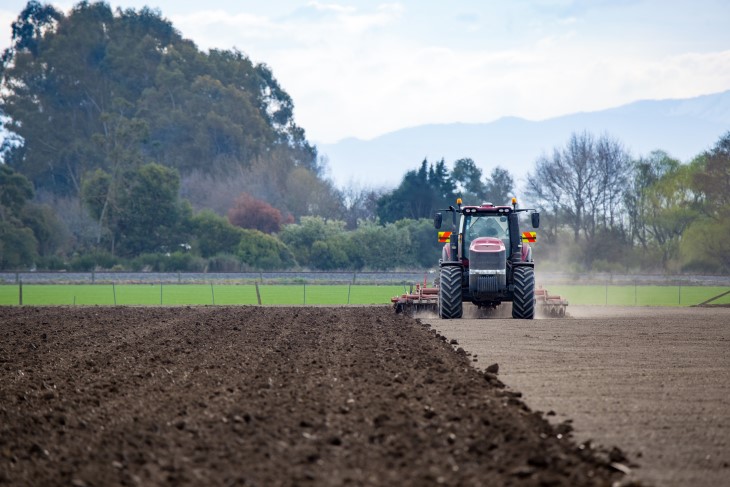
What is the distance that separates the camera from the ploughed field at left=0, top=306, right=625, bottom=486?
27.0 ft

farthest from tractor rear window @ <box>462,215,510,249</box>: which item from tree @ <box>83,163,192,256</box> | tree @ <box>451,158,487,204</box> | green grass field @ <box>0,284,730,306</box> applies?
tree @ <box>451,158,487,204</box>

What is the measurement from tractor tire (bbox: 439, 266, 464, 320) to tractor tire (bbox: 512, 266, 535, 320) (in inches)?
51.2

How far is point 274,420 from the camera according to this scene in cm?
1037

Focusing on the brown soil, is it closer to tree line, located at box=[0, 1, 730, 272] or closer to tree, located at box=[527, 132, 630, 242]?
tree line, located at box=[0, 1, 730, 272]

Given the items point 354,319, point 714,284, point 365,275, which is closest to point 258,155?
point 365,275

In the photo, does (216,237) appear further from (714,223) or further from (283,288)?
(714,223)

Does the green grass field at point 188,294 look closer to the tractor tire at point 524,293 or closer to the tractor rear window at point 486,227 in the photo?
the tractor rear window at point 486,227

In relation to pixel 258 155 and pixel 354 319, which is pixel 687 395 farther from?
pixel 258 155

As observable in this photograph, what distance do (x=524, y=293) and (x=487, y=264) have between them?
3.58ft

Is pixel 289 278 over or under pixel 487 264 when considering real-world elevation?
under

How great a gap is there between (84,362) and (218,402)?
550 cm

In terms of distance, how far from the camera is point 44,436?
1002 centimetres

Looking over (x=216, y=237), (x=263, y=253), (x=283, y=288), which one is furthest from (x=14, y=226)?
(x=283, y=288)

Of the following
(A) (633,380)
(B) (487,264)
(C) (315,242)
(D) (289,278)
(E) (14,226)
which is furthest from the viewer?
(C) (315,242)
